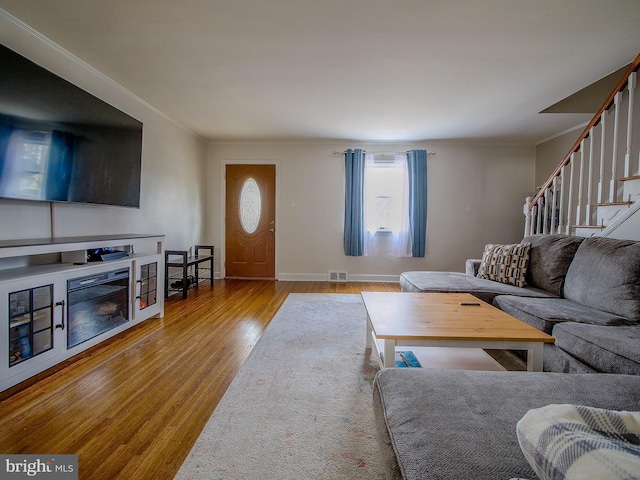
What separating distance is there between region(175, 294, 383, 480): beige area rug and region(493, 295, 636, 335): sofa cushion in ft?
3.46

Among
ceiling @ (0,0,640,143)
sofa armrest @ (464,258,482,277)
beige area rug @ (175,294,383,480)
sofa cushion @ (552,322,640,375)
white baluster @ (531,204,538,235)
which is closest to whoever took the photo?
beige area rug @ (175,294,383,480)

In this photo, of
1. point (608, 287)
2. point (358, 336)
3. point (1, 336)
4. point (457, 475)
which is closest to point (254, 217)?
point (358, 336)

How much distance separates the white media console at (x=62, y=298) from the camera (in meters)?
1.70

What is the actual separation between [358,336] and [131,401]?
1629mm

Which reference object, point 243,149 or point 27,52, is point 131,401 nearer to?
point 27,52

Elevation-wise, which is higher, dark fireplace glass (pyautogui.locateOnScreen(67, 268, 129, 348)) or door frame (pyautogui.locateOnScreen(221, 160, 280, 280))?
door frame (pyautogui.locateOnScreen(221, 160, 280, 280))

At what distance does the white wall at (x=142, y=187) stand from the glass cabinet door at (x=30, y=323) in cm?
56

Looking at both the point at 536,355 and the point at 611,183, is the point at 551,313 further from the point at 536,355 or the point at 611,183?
the point at 611,183

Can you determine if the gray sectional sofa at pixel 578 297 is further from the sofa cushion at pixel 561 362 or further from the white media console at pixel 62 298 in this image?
the white media console at pixel 62 298

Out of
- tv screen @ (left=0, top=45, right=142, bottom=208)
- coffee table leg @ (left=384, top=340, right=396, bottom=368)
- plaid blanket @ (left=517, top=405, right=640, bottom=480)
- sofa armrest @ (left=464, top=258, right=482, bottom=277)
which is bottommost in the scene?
coffee table leg @ (left=384, top=340, right=396, bottom=368)

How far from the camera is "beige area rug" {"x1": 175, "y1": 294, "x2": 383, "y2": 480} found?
120 centimetres

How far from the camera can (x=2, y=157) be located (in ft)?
5.94

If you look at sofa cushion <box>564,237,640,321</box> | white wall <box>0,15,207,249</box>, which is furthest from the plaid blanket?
white wall <box>0,15,207,249</box>

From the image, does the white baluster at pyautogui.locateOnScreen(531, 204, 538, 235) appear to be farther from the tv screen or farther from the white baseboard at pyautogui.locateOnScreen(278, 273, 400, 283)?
the tv screen
